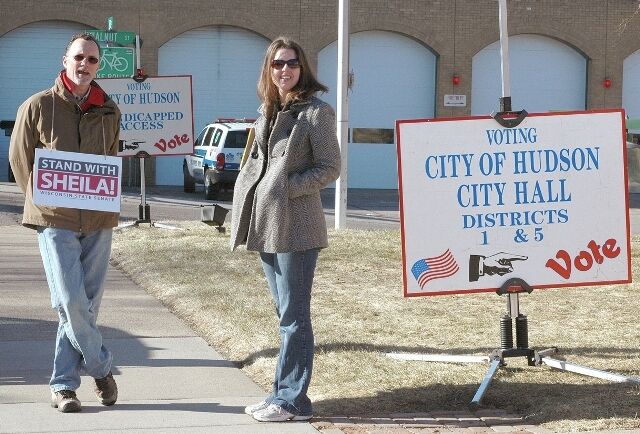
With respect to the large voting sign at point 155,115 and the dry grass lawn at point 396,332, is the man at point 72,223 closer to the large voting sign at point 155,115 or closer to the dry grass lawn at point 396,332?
the dry grass lawn at point 396,332

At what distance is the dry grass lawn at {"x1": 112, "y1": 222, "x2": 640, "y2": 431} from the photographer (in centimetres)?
687

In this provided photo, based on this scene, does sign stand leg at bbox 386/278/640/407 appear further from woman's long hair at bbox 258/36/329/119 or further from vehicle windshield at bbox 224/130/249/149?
vehicle windshield at bbox 224/130/249/149

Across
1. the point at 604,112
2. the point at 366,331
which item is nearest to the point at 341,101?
the point at 366,331

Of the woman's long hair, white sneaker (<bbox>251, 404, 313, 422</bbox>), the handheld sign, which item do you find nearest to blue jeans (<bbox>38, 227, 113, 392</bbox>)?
the handheld sign

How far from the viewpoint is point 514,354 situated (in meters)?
7.55

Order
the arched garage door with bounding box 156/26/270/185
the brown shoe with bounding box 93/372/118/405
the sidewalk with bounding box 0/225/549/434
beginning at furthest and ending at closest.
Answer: the arched garage door with bounding box 156/26/270/185 → the brown shoe with bounding box 93/372/118/405 → the sidewalk with bounding box 0/225/549/434

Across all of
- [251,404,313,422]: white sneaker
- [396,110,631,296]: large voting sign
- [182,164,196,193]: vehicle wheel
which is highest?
[182,164,196,193]: vehicle wheel

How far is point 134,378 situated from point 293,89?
2.18 m

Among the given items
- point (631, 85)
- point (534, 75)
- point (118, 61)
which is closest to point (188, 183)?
point (118, 61)

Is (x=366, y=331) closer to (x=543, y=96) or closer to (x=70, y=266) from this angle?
(x=70, y=266)

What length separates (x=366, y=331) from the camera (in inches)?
356

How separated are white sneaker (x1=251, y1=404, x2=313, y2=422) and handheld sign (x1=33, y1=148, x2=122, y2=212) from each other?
131 cm

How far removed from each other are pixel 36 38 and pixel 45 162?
26997 millimetres

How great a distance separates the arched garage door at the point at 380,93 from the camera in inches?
1361
